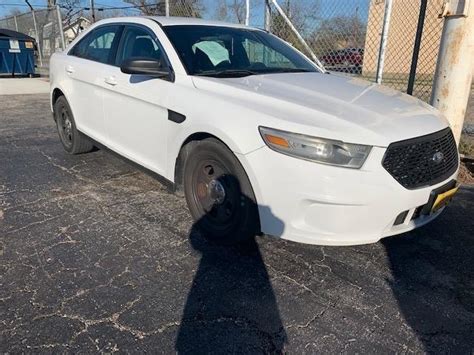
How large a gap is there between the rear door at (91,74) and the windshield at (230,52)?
36.5 inches

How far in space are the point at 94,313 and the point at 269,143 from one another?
4.63ft

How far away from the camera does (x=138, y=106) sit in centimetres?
349

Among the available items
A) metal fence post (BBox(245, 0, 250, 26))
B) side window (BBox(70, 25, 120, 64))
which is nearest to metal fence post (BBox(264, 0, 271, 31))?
metal fence post (BBox(245, 0, 250, 26))

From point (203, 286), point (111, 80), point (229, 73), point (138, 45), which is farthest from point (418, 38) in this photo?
point (203, 286)

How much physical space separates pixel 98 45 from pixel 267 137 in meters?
2.86

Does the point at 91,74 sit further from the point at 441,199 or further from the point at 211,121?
the point at 441,199

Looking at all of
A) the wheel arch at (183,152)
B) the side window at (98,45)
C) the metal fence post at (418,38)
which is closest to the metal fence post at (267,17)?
the metal fence post at (418,38)

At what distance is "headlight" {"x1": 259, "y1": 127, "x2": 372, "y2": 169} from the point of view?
230 centimetres

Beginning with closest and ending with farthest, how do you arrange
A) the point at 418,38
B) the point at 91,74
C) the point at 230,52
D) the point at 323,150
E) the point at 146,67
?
the point at 323,150 < the point at 146,67 < the point at 230,52 < the point at 91,74 < the point at 418,38

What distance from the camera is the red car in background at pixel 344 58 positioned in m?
6.56

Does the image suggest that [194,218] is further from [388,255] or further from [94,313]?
[388,255]

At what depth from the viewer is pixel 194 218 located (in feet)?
10.4

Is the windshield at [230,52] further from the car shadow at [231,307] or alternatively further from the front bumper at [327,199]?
the car shadow at [231,307]

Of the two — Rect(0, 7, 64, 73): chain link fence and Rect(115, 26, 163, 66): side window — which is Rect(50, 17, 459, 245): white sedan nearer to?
Rect(115, 26, 163, 66): side window
